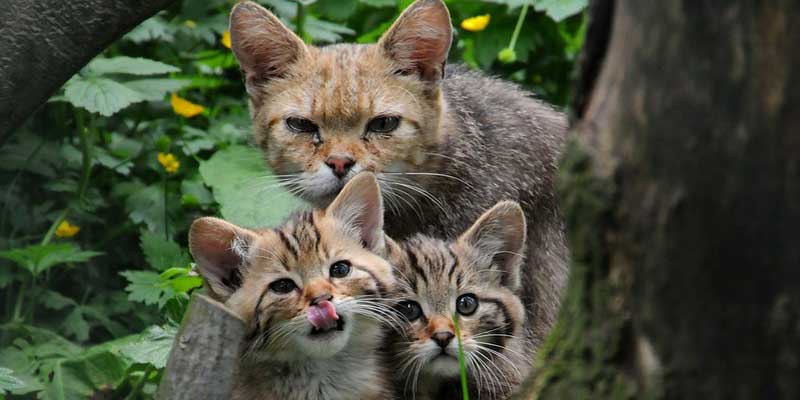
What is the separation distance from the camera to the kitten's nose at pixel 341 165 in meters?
5.00

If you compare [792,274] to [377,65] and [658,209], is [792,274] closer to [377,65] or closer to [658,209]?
[658,209]

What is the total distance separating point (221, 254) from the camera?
4027 millimetres

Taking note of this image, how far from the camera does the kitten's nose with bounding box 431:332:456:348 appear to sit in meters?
3.95

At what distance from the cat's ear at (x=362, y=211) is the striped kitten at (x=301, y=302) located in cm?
6

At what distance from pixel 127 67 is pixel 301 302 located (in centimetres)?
262

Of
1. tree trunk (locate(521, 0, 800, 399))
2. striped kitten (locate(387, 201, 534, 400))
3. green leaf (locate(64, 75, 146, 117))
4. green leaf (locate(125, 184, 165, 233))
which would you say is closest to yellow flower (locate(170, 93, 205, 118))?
green leaf (locate(125, 184, 165, 233))

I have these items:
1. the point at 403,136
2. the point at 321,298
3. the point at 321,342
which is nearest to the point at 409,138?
the point at 403,136

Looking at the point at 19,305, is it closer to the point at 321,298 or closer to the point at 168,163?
the point at 168,163

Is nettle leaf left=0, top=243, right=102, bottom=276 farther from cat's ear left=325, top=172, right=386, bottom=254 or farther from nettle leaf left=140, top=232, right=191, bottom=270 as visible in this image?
cat's ear left=325, top=172, right=386, bottom=254

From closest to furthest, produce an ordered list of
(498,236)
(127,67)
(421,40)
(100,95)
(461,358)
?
(461,358), (498,236), (421,40), (100,95), (127,67)

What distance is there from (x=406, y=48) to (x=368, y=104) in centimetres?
37

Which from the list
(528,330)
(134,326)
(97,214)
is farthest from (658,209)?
(97,214)

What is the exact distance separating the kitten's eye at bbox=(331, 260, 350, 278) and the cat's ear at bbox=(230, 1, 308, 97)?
1744 mm

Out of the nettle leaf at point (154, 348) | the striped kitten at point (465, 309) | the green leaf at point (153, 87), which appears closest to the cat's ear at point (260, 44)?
the green leaf at point (153, 87)
